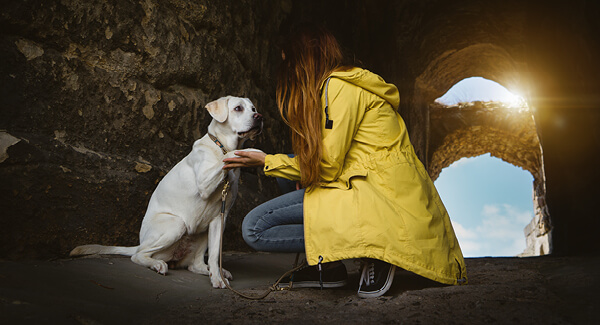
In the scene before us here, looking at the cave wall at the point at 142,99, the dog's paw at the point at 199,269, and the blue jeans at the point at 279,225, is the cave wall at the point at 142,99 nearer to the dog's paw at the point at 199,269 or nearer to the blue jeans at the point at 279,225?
the dog's paw at the point at 199,269

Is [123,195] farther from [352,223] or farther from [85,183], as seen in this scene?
[352,223]

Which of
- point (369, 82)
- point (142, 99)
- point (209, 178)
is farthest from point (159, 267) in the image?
point (369, 82)

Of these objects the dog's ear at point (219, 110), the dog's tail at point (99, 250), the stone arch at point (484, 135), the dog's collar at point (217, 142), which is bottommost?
the dog's tail at point (99, 250)

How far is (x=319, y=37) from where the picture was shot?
2.39 metres

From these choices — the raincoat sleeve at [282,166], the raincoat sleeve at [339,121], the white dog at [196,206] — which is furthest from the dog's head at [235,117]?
the raincoat sleeve at [339,121]

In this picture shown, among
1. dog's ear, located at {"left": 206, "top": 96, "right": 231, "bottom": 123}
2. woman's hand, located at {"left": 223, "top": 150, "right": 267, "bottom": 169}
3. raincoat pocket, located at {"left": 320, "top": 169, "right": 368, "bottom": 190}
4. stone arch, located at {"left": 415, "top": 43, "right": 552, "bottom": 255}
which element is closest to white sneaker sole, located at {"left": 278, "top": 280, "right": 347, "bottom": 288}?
raincoat pocket, located at {"left": 320, "top": 169, "right": 368, "bottom": 190}

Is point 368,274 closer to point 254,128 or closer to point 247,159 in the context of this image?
point 247,159

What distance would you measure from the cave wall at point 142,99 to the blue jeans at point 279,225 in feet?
4.47

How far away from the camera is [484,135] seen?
13.4 meters

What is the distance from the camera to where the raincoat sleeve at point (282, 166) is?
7.46ft

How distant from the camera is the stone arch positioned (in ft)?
36.7

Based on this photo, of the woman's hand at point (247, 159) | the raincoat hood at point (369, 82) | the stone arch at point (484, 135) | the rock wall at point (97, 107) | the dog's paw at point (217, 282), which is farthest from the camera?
the stone arch at point (484, 135)

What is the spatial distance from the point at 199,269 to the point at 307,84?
1.61 meters

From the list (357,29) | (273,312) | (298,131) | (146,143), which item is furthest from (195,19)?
(357,29)
